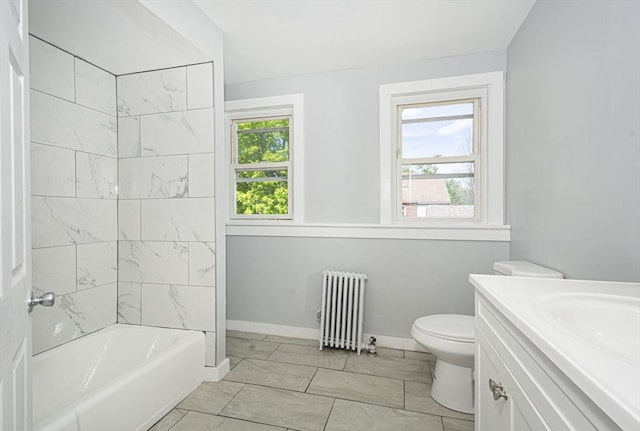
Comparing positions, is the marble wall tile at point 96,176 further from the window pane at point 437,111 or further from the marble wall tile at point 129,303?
the window pane at point 437,111

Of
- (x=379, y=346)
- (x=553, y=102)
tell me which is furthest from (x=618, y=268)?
(x=379, y=346)

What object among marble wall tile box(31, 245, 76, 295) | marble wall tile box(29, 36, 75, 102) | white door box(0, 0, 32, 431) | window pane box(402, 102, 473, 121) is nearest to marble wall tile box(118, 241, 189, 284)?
marble wall tile box(31, 245, 76, 295)

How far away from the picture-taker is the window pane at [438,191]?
2645 millimetres

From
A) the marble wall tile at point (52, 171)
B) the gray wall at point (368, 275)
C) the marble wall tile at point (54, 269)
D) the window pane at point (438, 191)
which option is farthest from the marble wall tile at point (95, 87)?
the window pane at point (438, 191)

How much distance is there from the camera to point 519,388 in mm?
803

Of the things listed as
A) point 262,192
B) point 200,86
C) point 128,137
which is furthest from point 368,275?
point 128,137

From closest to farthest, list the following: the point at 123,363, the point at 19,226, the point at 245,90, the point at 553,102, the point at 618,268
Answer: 1. the point at 19,226
2. the point at 618,268
3. the point at 553,102
4. the point at 123,363
5. the point at 245,90

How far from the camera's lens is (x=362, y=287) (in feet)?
8.65

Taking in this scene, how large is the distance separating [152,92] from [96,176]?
2.38 ft

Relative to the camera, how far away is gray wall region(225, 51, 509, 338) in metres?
2.58

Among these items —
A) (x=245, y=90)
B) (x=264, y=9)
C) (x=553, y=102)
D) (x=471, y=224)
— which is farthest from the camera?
(x=245, y=90)

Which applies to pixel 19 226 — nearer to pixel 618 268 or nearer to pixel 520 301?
pixel 520 301

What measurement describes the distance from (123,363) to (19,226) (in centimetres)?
176

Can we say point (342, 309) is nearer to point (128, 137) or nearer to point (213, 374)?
point (213, 374)
